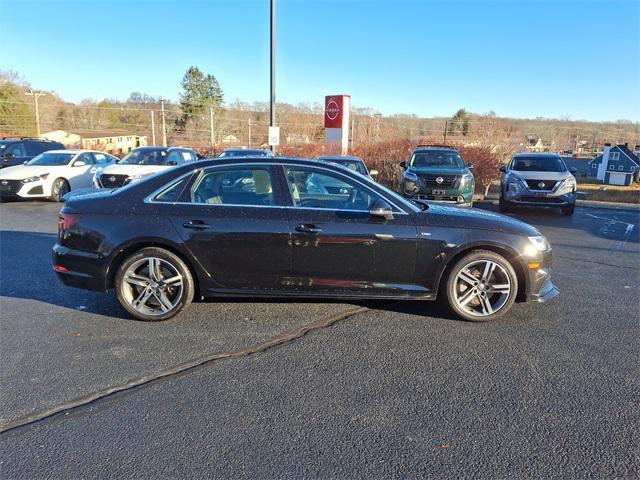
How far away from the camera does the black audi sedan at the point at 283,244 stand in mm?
4121

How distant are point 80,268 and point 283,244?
6.43 ft

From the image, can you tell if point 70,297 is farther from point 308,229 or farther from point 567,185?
point 567,185

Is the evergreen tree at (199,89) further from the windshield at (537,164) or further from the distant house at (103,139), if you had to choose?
the windshield at (537,164)

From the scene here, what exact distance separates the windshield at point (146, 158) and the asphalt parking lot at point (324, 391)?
8.76m

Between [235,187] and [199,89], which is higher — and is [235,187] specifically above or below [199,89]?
below

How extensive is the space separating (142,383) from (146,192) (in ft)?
6.20

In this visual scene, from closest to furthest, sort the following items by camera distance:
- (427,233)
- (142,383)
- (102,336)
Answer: (142,383), (102,336), (427,233)

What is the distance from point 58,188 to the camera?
12.4 m

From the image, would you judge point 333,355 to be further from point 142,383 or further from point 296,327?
point 142,383

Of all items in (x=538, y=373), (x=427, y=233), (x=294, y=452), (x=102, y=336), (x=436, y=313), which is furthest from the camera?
(x=436, y=313)

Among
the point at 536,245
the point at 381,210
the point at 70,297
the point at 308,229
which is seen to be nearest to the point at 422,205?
the point at 381,210

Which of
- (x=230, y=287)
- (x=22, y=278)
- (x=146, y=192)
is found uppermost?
(x=146, y=192)

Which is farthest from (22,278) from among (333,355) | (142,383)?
(333,355)

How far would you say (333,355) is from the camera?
356 centimetres
